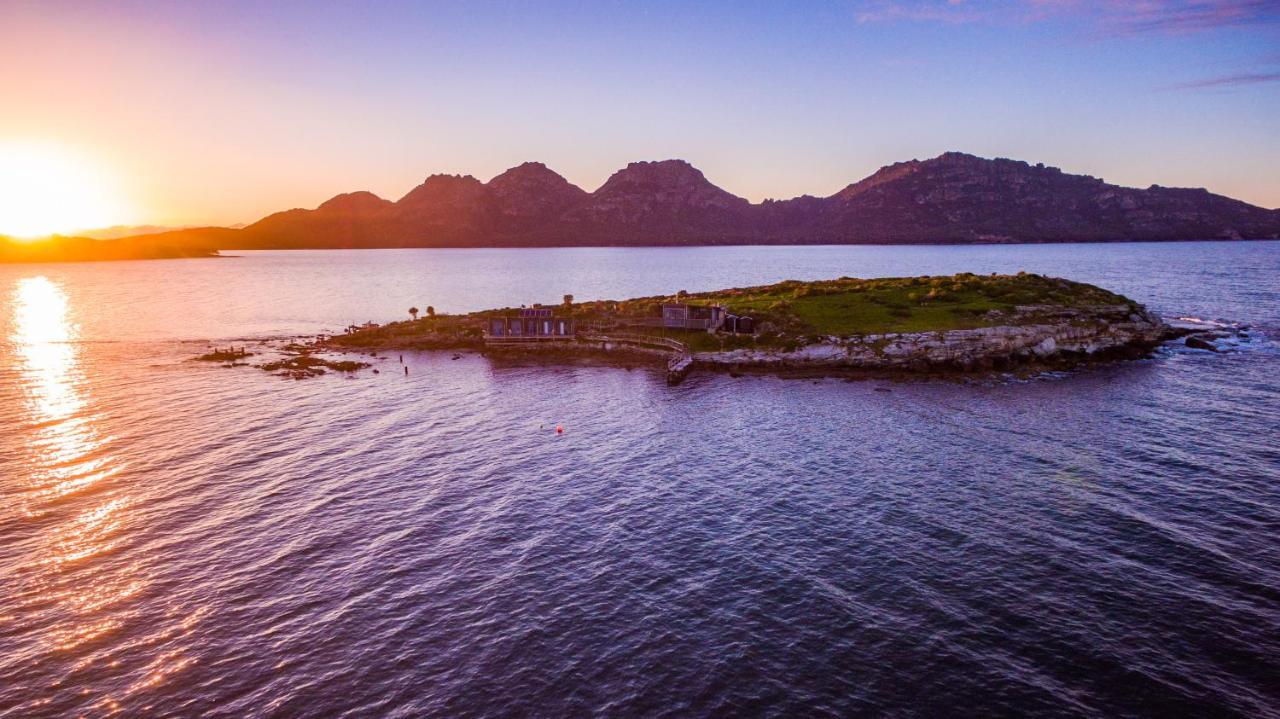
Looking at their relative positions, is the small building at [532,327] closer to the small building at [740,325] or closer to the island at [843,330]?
the island at [843,330]

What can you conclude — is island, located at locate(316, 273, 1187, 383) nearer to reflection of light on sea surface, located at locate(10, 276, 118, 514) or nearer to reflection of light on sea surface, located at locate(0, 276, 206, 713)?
reflection of light on sea surface, located at locate(10, 276, 118, 514)

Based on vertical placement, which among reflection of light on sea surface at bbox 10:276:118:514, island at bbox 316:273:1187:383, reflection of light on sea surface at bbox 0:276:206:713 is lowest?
reflection of light on sea surface at bbox 0:276:206:713

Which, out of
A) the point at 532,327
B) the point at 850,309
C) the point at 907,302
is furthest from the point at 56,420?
the point at 907,302

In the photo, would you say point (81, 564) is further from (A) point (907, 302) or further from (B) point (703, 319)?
(A) point (907, 302)

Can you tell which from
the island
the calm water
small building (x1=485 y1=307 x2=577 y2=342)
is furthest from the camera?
small building (x1=485 y1=307 x2=577 y2=342)

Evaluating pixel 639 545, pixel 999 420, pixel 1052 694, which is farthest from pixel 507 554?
pixel 999 420

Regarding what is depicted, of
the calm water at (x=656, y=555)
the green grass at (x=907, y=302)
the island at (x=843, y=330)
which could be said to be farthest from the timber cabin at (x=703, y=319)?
the calm water at (x=656, y=555)

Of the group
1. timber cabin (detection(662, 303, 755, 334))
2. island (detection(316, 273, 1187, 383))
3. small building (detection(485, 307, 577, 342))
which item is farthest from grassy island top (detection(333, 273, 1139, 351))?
small building (detection(485, 307, 577, 342))
